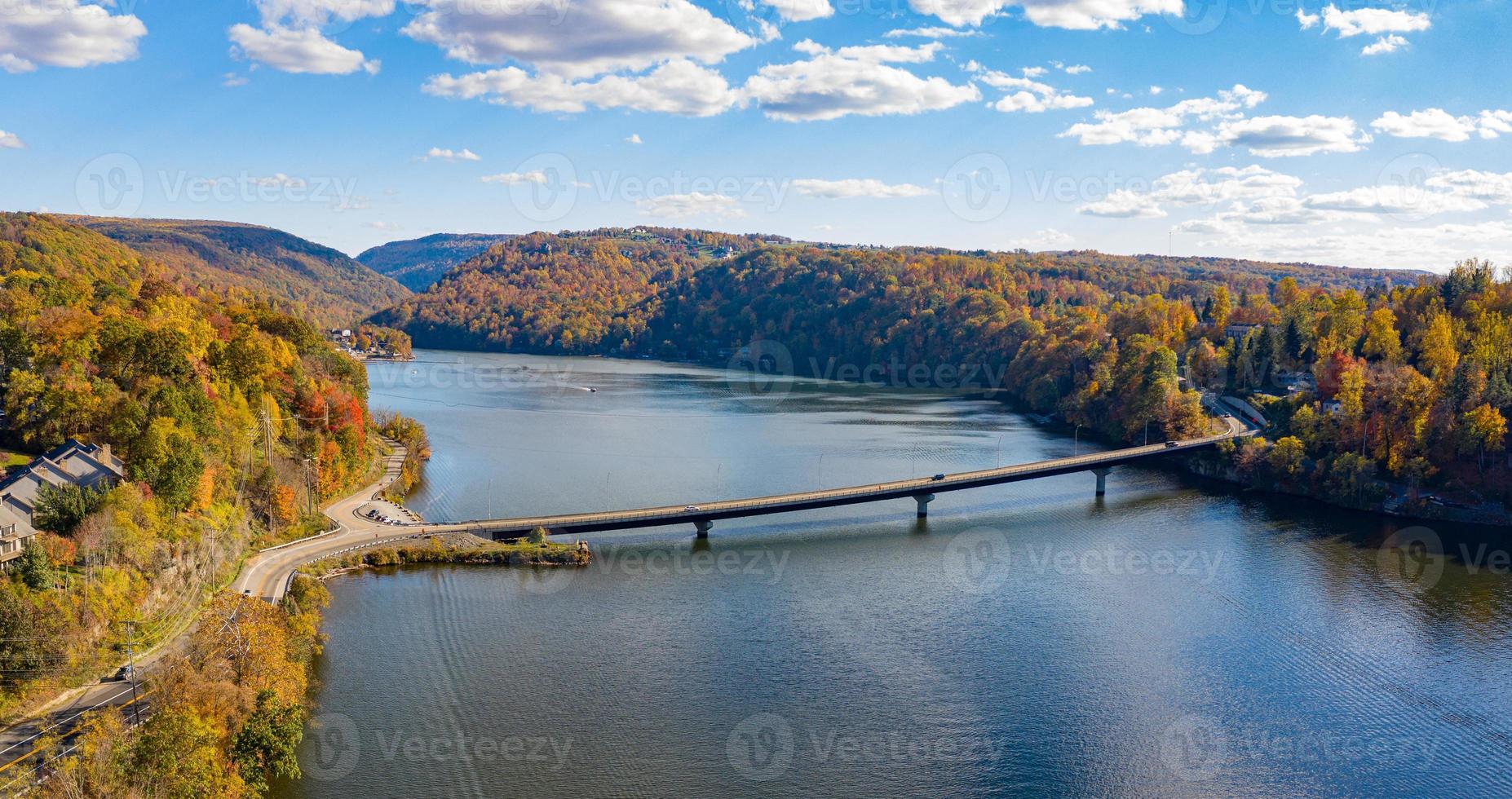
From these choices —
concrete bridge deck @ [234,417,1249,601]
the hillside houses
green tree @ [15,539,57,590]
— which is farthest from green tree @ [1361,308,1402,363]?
green tree @ [15,539,57,590]

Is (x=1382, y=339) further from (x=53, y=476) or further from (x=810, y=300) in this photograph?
(x=810, y=300)

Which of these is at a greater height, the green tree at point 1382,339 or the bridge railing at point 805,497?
the green tree at point 1382,339

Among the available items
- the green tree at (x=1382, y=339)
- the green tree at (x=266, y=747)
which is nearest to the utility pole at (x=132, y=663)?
the green tree at (x=266, y=747)

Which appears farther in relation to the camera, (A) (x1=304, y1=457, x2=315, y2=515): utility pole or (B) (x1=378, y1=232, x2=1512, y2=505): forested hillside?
(B) (x1=378, y1=232, x2=1512, y2=505): forested hillside

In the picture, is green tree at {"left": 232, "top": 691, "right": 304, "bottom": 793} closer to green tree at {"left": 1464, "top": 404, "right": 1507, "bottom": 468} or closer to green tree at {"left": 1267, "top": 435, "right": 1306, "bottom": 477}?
green tree at {"left": 1267, "top": 435, "right": 1306, "bottom": 477}

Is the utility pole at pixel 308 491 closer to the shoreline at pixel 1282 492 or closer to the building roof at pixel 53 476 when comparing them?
the building roof at pixel 53 476

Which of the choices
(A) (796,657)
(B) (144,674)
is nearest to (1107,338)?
(A) (796,657)
